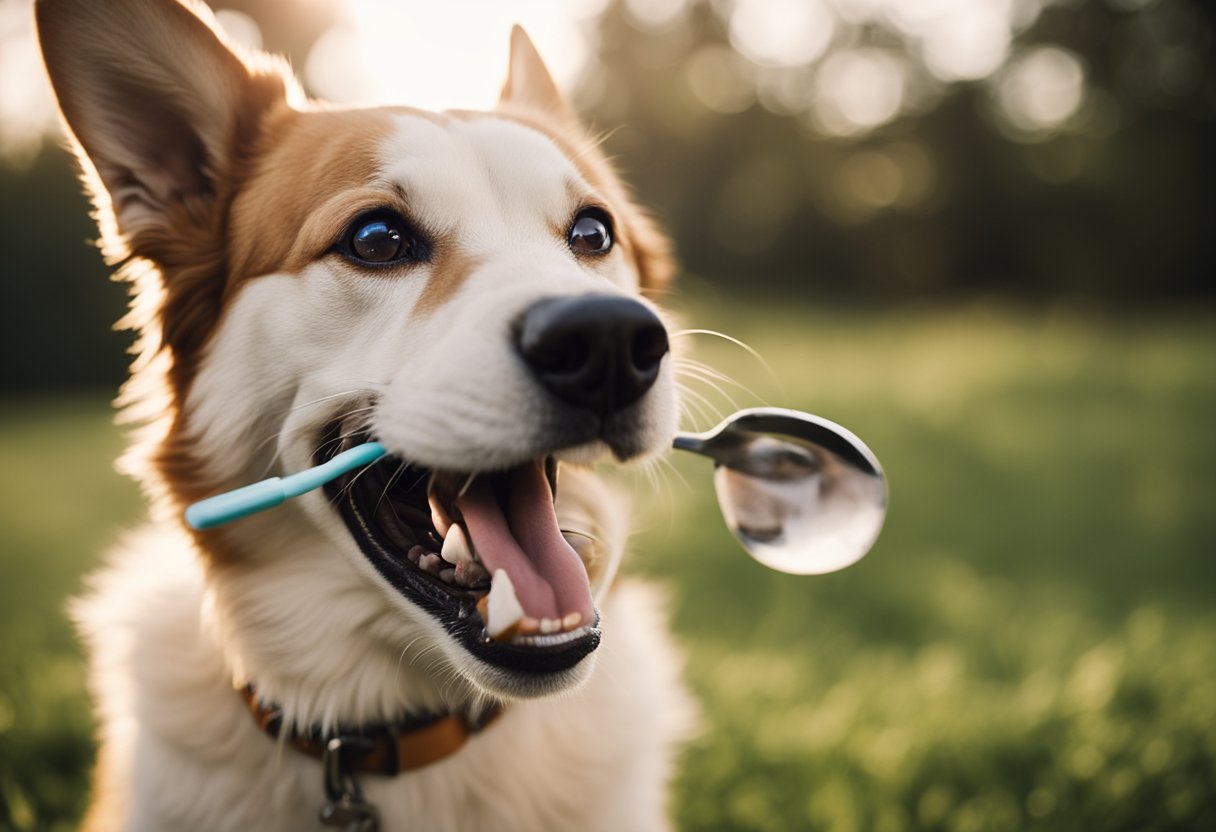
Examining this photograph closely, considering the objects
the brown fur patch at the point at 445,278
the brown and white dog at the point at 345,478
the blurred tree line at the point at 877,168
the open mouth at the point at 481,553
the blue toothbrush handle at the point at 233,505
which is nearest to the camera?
the blue toothbrush handle at the point at 233,505

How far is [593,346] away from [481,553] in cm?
54

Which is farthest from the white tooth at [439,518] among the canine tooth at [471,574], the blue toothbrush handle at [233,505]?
the blue toothbrush handle at [233,505]

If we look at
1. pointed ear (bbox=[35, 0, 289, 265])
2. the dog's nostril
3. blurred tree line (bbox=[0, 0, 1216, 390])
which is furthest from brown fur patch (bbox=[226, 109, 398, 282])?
blurred tree line (bbox=[0, 0, 1216, 390])

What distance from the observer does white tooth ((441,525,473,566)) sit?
78.6 inches

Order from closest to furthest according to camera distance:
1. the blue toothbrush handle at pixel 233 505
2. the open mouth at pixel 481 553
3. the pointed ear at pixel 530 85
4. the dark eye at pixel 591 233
Result: 1. the blue toothbrush handle at pixel 233 505
2. the open mouth at pixel 481 553
3. the dark eye at pixel 591 233
4. the pointed ear at pixel 530 85

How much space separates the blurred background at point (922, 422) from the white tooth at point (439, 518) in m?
0.54

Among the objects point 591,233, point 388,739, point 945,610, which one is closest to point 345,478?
point 388,739

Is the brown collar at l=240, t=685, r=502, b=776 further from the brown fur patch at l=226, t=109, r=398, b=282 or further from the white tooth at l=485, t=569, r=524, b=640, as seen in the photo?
the brown fur patch at l=226, t=109, r=398, b=282

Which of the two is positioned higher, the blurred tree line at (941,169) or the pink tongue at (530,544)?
the pink tongue at (530,544)

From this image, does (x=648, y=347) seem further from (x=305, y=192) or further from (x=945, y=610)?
(x=945, y=610)

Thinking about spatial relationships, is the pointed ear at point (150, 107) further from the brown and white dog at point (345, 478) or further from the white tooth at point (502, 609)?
the white tooth at point (502, 609)

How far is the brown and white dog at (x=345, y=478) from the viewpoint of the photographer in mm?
1983

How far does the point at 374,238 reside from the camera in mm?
2217

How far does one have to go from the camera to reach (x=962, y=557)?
6.48 meters
